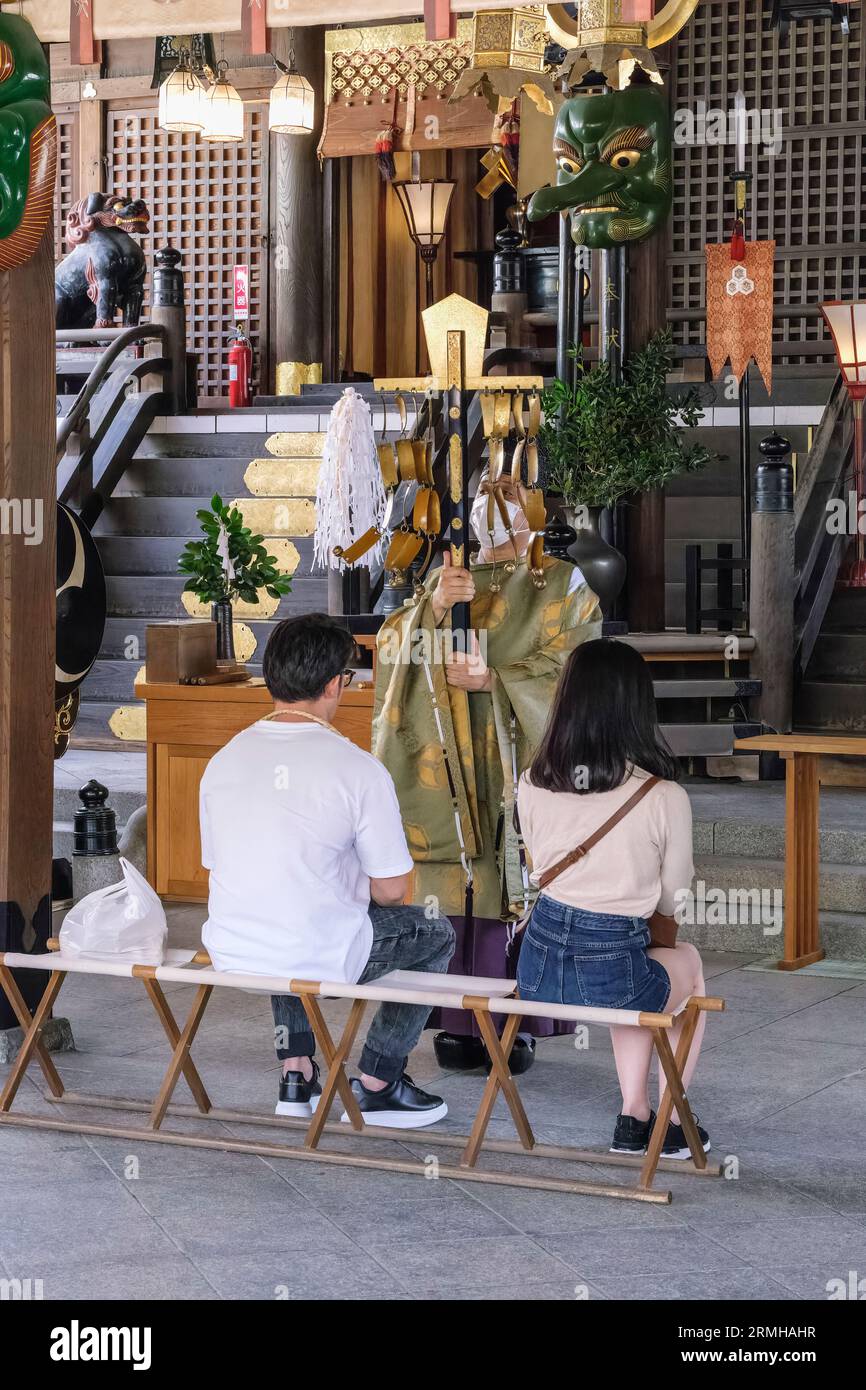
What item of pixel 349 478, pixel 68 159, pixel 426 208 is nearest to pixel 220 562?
pixel 349 478

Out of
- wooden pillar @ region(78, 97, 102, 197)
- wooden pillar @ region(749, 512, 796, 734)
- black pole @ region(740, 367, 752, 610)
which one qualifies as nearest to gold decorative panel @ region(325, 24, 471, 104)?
wooden pillar @ region(78, 97, 102, 197)

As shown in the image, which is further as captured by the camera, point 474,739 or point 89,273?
point 89,273

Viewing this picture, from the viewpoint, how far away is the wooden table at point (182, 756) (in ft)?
24.1

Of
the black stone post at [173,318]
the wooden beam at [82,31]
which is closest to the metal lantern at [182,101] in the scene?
the black stone post at [173,318]

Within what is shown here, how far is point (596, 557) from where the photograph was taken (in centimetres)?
855

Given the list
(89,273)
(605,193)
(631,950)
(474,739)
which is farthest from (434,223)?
Result: (631,950)

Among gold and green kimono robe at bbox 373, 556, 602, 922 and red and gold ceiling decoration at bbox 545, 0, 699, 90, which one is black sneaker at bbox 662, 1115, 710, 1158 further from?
red and gold ceiling decoration at bbox 545, 0, 699, 90

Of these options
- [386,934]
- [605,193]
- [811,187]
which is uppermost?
[811,187]

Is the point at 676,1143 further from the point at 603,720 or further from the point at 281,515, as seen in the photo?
the point at 281,515

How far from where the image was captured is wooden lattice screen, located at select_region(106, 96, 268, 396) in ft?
44.2

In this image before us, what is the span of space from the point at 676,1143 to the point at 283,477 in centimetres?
709
